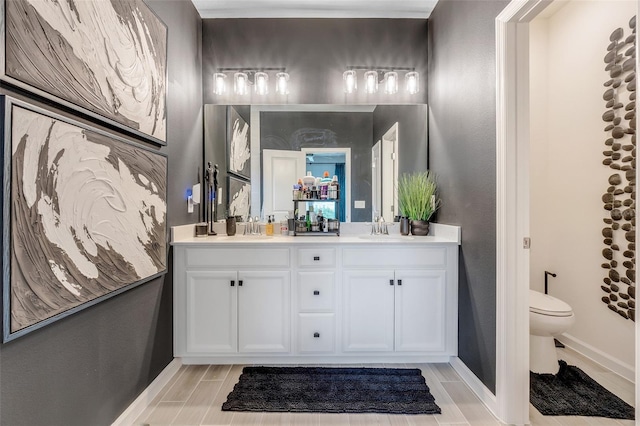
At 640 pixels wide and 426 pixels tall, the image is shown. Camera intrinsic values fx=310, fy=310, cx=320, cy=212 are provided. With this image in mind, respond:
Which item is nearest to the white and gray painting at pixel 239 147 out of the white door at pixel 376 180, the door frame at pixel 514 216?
the white door at pixel 376 180

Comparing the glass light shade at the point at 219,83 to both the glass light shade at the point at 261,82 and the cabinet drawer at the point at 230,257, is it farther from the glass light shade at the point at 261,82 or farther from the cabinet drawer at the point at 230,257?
the cabinet drawer at the point at 230,257

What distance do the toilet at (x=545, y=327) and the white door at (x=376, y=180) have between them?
1277 mm

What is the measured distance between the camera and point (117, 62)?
151 cm

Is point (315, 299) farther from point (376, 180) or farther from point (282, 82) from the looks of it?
point (282, 82)

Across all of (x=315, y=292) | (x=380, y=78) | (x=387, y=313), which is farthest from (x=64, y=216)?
(x=380, y=78)

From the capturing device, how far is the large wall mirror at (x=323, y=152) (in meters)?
2.69

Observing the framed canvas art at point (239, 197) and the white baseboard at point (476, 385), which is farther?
the framed canvas art at point (239, 197)

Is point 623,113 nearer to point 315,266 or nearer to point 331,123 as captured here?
point 331,123

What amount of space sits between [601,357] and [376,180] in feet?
6.67

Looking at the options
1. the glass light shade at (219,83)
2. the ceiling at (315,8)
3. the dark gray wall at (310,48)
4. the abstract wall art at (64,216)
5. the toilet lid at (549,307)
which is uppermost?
the ceiling at (315,8)

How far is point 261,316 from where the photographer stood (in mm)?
2129

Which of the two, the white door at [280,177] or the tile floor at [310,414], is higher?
the white door at [280,177]

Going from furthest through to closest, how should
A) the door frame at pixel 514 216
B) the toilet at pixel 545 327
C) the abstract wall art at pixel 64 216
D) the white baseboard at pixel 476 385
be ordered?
the toilet at pixel 545 327, the white baseboard at pixel 476 385, the door frame at pixel 514 216, the abstract wall art at pixel 64 216

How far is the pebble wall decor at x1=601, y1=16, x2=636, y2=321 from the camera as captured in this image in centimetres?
198
